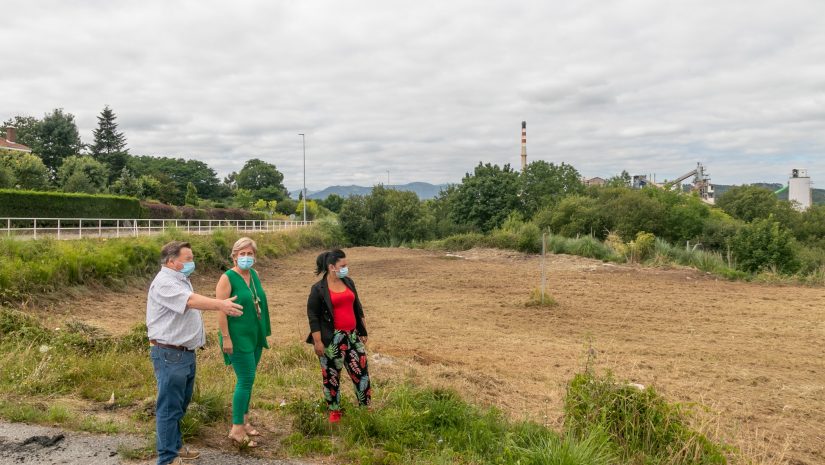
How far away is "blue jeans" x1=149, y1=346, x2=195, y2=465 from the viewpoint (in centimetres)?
346

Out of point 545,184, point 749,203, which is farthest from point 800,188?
point 545,184

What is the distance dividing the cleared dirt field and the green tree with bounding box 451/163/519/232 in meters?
22.2

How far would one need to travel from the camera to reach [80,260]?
1277 cm

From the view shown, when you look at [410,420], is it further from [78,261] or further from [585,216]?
[585,216]

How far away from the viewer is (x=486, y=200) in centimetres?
4328

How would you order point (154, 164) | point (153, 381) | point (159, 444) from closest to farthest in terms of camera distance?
point (159, 444)
point (153, 381)
point (154, 164)

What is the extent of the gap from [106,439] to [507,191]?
41176 millimetres

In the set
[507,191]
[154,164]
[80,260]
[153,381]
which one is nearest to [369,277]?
[80,260]

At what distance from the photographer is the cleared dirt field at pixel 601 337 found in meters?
6.34

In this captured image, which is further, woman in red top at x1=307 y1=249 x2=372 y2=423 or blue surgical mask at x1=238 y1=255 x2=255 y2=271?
woman in red top at x1=307 y1=249 x2=372 y2=423

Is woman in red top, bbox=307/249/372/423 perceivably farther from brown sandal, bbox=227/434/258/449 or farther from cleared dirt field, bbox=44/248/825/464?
cleared dirt field, bbox=44/248/825/464

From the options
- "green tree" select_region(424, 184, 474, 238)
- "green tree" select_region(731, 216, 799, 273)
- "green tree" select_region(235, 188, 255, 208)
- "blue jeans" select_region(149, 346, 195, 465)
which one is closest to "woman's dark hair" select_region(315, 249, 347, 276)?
"blue jeans" select_region(149, 346, 195, 465)

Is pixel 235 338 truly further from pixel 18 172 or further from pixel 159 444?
pixel 18 172

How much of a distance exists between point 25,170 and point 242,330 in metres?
37.7
